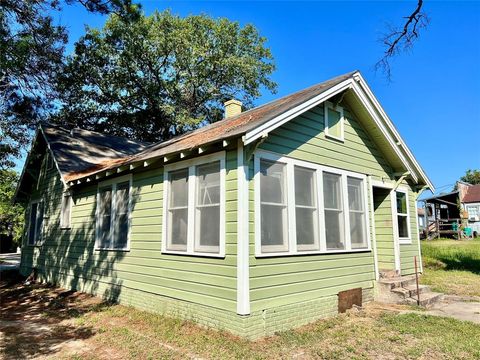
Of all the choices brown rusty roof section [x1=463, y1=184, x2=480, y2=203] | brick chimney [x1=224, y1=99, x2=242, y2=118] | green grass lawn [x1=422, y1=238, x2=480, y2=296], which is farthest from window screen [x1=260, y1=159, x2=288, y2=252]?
brown rusty roof section [x1=463, y1=184, x2=480, y2=203]

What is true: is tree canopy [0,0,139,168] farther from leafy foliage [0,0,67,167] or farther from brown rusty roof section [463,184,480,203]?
brown rusty roof section [463,184,480,203]

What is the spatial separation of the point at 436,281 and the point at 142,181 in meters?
8.70

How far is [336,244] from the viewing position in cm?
754

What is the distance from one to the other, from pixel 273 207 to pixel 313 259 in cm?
142

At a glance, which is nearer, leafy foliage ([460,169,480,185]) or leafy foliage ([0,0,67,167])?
leafy foliage ([0,0,67,167])

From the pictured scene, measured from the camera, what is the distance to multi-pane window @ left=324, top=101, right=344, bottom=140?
7.88 meters

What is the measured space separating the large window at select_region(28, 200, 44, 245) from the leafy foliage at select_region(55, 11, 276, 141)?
1238 centimetres

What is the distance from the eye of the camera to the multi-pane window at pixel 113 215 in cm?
853

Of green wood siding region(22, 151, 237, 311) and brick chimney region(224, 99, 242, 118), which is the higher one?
brick chimney region(224, 99, 242, 118)

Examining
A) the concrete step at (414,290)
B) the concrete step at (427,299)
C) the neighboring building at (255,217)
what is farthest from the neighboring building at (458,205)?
the concrete step at (427,299)

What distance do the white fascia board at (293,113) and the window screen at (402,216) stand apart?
4428mm

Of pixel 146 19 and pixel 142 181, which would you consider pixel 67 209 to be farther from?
pixel 146 19

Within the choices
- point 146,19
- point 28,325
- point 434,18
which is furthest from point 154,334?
point 146,19

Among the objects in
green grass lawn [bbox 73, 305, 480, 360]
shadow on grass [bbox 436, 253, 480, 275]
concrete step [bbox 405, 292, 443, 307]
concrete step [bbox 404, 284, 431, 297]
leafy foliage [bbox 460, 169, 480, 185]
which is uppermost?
leafy foliage [bbox 460, 169, 480, 185]
